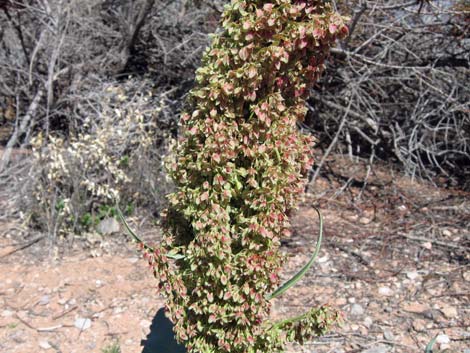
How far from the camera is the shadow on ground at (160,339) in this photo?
3.11 m

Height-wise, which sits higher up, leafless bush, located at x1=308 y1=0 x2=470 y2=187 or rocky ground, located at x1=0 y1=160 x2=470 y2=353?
leafless bush, located at x1=308 y1=0 x2=470 y2=187

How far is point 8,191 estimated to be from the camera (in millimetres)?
5008

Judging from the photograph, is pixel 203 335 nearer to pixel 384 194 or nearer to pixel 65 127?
pixel 384 194

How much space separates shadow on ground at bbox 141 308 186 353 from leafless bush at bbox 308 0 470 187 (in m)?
2.58

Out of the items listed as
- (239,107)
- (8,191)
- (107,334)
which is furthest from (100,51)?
(239,107)

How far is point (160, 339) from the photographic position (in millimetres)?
3209

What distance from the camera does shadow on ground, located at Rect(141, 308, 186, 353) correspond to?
311 centimetres

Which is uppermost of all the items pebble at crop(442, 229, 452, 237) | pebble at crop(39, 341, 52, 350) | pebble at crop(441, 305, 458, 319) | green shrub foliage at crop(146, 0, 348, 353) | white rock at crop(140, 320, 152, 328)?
green shrub foliage at crop(146, 0, 348, 353)

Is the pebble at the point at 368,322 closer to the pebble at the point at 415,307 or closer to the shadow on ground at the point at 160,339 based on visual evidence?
the pebble at the point at 415,307

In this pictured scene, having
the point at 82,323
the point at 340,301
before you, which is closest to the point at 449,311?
the point at 340,301

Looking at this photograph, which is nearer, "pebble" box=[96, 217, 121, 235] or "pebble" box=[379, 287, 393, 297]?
"pebble" box=[379, 287, 393, 297]

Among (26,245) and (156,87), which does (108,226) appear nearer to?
(26,245)

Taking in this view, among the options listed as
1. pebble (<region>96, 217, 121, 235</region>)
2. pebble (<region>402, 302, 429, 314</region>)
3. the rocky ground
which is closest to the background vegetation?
pebble (<region>96, 217, 121, 235</region>)

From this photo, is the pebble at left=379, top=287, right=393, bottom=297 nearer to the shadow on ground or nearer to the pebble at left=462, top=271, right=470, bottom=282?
the pebble at left=462, top=271, right=470, bottom=282
